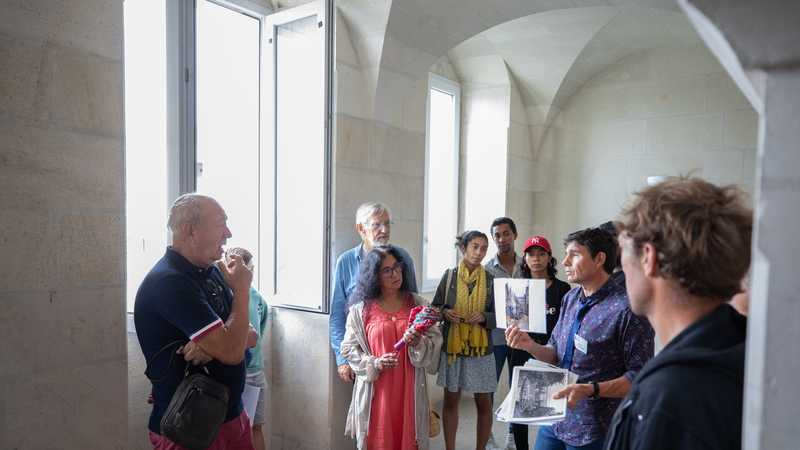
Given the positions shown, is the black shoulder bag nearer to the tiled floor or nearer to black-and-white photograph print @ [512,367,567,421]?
black-and-white photograph print @ [512,367,567,421]

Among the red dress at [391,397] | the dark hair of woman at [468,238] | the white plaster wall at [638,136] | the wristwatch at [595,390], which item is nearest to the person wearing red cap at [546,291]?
the dark hair of woman at [468,238]

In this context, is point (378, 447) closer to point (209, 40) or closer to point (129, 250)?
point (129, 250)

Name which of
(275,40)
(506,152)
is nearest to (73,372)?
(275,40)

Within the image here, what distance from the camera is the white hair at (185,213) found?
6.14 ft

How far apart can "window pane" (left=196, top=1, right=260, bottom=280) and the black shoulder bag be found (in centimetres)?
168

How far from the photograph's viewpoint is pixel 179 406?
1.70 meters

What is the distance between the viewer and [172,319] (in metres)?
1.73

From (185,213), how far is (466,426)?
3.07 meters

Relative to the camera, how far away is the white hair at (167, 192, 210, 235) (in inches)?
73.7

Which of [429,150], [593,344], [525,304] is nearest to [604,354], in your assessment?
[593,344]

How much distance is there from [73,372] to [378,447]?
4.94 feet

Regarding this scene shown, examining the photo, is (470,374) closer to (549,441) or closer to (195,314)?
(549,441)

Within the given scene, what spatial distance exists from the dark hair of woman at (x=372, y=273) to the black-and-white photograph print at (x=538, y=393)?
1094 mm

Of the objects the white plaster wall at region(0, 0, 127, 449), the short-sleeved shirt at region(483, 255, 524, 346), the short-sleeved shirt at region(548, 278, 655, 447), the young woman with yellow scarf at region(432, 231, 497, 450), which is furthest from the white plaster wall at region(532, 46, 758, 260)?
the white plaster wall at region(0, 0, 127, 449)
